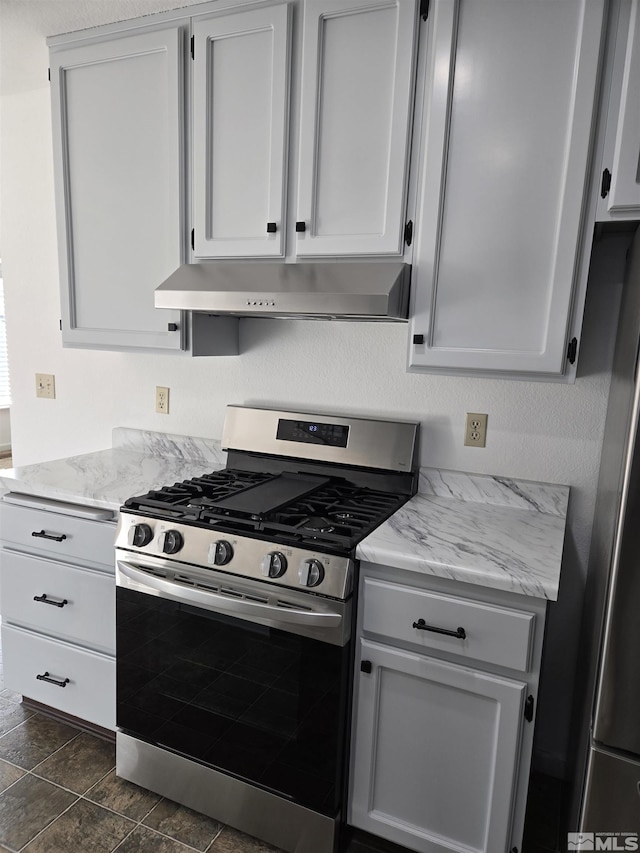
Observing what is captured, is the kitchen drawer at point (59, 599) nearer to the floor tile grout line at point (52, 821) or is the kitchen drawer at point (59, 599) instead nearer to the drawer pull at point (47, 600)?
the drawer pull at point (47, 600)

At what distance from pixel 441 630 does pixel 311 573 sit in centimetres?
37

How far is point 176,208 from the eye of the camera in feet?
7.00

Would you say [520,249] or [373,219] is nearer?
[520,249]

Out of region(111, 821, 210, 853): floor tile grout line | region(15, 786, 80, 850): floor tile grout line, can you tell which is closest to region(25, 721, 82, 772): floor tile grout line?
region(15, 786, 80, 850): floor tile grout line

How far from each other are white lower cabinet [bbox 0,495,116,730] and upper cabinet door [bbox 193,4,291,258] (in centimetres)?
106

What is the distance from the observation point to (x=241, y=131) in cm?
199

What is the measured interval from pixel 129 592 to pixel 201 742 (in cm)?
52

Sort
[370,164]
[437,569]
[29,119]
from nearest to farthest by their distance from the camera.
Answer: [437,569]
[370,164]
[29,119]

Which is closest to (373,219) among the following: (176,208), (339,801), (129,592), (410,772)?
(176,208)

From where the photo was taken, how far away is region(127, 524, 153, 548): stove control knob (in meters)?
1.85

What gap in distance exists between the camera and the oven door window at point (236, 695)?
1.68 m

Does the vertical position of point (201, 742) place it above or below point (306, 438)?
below

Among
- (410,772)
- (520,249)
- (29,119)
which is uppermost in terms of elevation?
(29,119)

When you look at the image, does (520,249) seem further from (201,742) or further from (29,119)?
(29,119)
